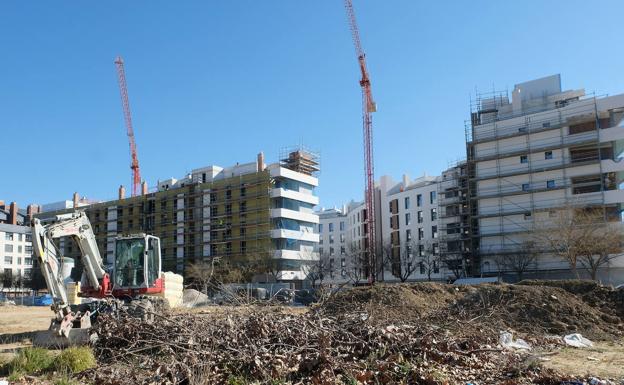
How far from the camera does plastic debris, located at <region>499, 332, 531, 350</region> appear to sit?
41.1 feet

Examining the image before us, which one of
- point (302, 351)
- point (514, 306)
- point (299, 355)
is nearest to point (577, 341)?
point (514, 306)

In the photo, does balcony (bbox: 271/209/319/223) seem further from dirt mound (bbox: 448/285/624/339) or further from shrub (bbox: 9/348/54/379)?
shrub (bbox: 9/348/54/379)

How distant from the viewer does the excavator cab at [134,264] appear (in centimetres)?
1958

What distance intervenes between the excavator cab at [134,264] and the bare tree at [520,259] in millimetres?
48446

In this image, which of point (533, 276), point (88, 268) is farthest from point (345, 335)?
point (533, 276)

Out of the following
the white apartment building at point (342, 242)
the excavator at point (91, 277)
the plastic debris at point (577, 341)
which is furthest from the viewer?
the white apartment building at point (342, 242)

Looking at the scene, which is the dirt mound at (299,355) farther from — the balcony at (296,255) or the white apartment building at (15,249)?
the white apartment building at (15,249)

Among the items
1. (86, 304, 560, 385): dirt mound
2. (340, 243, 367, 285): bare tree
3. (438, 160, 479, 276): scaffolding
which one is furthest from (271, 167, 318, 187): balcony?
(86, 304, 560, 385): dirt mound

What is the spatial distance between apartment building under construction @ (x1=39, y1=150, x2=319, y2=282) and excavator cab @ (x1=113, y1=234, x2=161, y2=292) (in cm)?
5483

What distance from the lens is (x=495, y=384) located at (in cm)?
886

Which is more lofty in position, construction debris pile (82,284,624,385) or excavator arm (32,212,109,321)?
excavator arm (32,212,109,321)

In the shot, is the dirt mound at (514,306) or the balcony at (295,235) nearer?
the dirt mound at (514,306)

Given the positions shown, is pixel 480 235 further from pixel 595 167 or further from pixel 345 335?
pixel 345 335

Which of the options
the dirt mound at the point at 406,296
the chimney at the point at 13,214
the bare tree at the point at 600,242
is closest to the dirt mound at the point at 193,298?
the dirt mound at the point at 406,296
